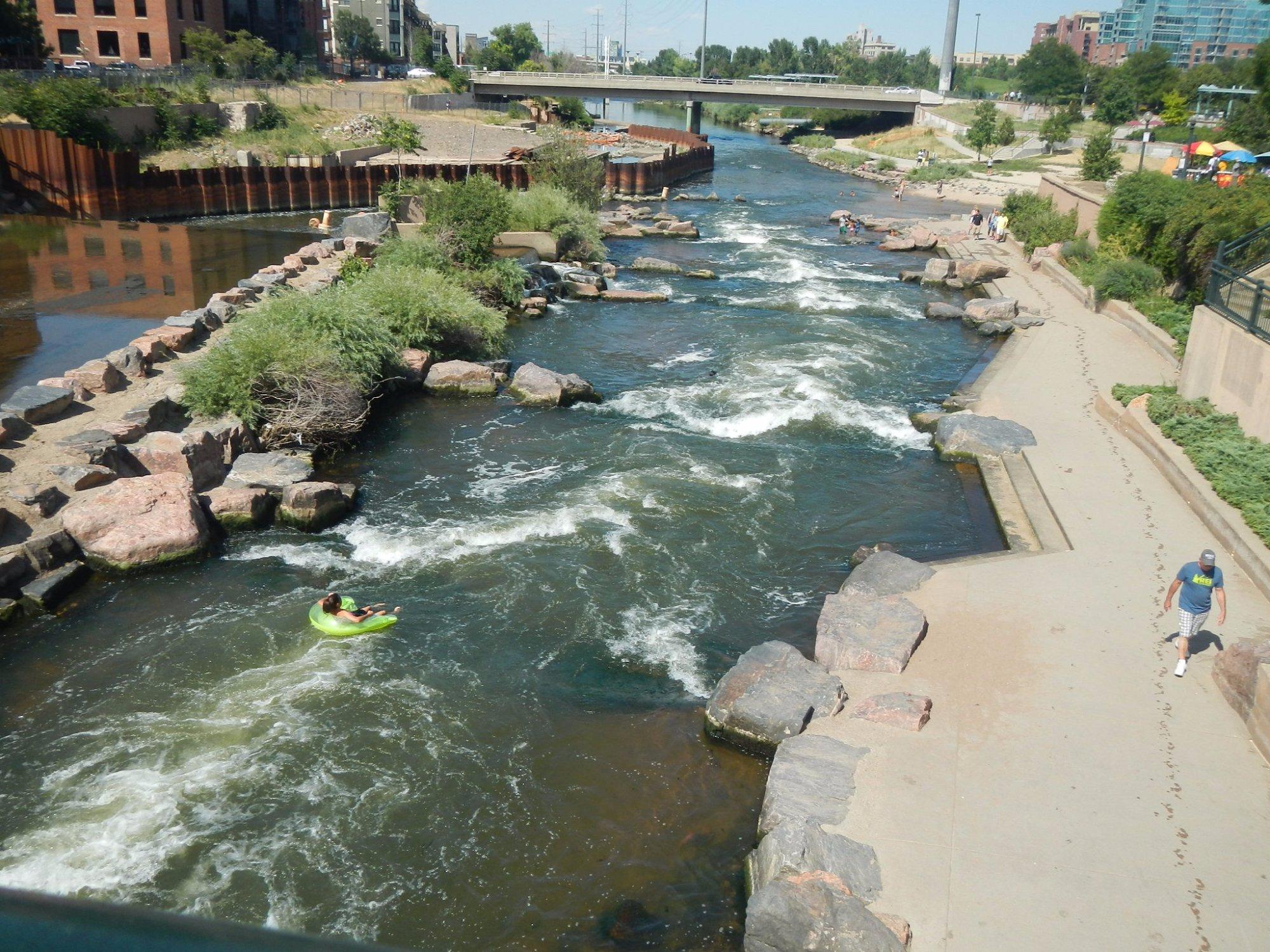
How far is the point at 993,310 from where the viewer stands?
2992 centimetres

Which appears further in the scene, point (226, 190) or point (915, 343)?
point (226, 190)

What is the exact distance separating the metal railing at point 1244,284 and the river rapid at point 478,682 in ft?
18.0

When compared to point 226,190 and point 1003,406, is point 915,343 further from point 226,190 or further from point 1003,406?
point 226,190

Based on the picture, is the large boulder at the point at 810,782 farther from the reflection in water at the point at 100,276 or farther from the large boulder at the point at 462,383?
the reflection in water at the point at 100,276

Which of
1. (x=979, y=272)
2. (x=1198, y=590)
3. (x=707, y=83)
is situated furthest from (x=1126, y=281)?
(x=707, y=83)

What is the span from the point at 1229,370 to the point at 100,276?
96.6ft

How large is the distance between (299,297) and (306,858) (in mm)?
13738

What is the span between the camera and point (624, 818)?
10.2m

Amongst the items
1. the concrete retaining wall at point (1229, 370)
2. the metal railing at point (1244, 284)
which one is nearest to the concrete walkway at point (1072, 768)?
the concrete retaining wall at point (1229, 370)

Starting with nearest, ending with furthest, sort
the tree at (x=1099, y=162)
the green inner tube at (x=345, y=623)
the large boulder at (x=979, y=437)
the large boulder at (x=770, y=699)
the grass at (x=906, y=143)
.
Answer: the large boulder at (x=770, y=699)
the green inner tube at (x=345, y=623)
the large boulder at (x=979, y=437)
the tree at (x=1099, y=162)
the grass at (x=906, y=143)

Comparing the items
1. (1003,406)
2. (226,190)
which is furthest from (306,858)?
(226,190)

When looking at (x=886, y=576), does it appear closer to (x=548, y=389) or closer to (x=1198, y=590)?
(x=1198, y=590)

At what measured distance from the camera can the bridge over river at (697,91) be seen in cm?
8250

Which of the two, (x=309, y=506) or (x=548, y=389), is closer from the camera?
(x=309, y=506)
